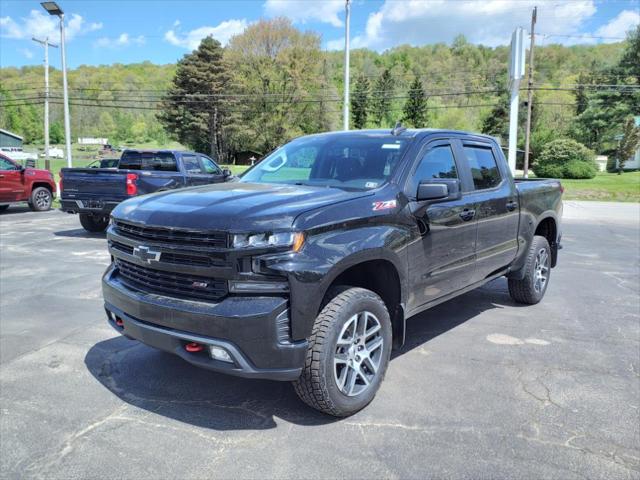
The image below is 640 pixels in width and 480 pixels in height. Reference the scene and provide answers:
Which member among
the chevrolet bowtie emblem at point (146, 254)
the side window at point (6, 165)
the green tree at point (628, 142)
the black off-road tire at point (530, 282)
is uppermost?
the green tree at point (628, 142)

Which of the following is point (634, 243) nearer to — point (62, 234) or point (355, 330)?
point (355, 330)

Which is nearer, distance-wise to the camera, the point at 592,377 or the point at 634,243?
the point at 592,377

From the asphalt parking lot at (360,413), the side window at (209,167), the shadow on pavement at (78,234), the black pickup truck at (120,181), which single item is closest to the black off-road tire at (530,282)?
the asphalt parking lot at (360,413)

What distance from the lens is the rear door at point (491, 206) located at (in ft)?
15.5

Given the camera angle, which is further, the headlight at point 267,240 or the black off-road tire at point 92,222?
the black off-road tire at point 92,222

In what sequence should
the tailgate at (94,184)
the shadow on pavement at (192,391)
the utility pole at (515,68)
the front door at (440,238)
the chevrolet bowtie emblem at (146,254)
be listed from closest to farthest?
the chevrolet bowtie emblem at (146,254) < the shadow on pavement at (192,391) < the front door at (440,238) < the tailgate at (94,184) < the utility pole at (515,68)

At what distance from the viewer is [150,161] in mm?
11758

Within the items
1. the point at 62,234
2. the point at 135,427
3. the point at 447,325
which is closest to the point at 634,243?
the point at 447,325

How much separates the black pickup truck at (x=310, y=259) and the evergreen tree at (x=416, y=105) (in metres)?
65.3

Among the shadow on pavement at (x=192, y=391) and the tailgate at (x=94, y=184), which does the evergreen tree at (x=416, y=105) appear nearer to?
the tailgate at (x=94, y=184)

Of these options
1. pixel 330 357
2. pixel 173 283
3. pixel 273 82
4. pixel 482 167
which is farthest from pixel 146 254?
pixel 273 82

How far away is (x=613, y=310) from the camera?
5.96m

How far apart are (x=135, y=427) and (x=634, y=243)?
11463 mm

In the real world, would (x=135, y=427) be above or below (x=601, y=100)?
below
